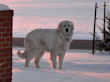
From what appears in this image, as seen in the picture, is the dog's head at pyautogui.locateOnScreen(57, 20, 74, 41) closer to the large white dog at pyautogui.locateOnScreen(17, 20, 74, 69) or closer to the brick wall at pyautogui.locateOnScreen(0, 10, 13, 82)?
the large white dog at pyautogui.locateOnScreen(17, 20, 74, 69)

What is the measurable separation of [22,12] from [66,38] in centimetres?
3141

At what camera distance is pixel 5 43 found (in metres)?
4.83

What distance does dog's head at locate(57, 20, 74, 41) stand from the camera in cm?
985

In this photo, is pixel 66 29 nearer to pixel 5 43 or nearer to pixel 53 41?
pixel 53 41

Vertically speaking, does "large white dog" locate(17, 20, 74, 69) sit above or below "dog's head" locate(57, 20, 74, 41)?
below

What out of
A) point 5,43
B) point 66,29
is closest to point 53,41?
point 66,29

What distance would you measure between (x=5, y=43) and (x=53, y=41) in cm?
521

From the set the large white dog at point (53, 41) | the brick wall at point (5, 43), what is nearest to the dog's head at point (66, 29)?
the large white dog at point (53, 41)

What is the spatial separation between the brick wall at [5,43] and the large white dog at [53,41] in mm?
5037

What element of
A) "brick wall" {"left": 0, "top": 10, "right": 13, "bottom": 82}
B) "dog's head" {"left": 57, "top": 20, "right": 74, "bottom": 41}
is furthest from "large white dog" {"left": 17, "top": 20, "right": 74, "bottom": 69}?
"brick wall" {"left": 0, "top": 10, "right": 13, "bottom": 82}

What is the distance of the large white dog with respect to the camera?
992 centimetres

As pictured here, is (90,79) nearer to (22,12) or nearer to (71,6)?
(22,12)

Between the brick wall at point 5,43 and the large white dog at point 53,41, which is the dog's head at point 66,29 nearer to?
the large white dog at point 53,41

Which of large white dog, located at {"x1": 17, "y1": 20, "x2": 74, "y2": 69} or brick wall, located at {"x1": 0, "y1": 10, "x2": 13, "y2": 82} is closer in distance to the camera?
brick wall, located at {"x1": 0, "y1": 10, "x2": 13, "y2": 82}
